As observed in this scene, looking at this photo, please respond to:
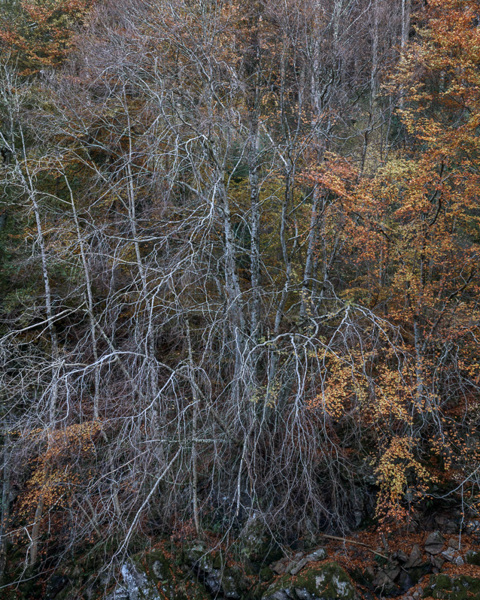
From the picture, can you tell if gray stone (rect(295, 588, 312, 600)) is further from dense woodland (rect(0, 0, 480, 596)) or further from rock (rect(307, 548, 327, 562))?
dense woodland (rect(0, 0, 480, 596))

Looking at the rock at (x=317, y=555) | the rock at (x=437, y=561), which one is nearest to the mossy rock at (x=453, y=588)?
the rock at (x=437, y=561)

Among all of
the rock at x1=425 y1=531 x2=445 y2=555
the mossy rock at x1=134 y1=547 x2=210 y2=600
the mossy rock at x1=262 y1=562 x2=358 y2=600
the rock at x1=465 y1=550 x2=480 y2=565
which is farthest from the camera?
the rock at x1=425 y1=531 x2=445 y2=555

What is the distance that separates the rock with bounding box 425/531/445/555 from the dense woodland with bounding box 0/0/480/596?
1.46 feet

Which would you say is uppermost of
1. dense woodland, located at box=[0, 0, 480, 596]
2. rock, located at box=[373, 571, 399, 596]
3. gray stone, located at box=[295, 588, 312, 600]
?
dense woodland, located at box=[0, 0, 480, 596]

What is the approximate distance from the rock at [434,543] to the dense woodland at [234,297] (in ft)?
1.46

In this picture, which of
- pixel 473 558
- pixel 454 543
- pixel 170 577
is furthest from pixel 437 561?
pixel 170 577

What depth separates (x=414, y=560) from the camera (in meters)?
7.75

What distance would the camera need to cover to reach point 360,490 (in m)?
8.93

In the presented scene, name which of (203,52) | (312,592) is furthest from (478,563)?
(203,52)

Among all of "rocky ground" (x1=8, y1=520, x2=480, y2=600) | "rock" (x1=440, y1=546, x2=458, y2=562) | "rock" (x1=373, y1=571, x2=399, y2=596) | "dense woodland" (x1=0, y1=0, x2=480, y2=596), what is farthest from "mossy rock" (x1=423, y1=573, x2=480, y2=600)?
"dense woodland" (x1=0, y1=0, x2=480, y2=596)

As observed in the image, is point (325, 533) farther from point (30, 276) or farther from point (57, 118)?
point (57, 118)

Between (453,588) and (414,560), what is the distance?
81 centimetres

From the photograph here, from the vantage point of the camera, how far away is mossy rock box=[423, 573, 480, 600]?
6859mm

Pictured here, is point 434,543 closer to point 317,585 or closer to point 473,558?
point 473,558
